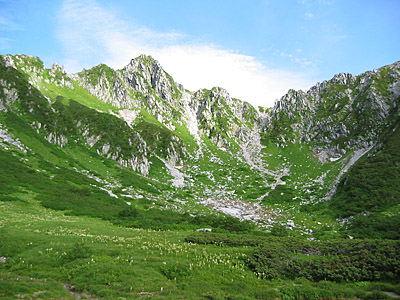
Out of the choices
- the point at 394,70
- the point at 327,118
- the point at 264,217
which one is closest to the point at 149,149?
the point at 264,217

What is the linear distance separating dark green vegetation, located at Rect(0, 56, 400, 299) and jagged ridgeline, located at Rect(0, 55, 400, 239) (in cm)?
64

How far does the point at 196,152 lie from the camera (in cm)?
13225

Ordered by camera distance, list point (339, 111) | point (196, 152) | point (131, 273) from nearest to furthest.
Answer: point (131, 273) < point (196, 152) < point (339, 111)

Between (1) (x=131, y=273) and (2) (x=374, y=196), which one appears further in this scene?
(2) (x=374, y=196)

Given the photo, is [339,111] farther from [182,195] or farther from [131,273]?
[131,273]

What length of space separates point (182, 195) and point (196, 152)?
5987 centimetres

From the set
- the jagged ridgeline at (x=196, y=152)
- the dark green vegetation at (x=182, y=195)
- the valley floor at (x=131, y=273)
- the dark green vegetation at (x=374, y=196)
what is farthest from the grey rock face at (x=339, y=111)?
the valley floor at (x=131, y=273)

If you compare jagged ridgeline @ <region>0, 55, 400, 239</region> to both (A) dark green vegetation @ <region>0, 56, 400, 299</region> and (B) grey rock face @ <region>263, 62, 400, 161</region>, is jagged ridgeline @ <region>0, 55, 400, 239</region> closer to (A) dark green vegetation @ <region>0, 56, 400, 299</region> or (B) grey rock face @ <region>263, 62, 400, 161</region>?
(A) dark green vegetation @ <region>0, 56, 400, 299</region>

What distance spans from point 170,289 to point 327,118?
160776 millimetres

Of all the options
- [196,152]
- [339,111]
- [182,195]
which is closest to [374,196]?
[182,195]

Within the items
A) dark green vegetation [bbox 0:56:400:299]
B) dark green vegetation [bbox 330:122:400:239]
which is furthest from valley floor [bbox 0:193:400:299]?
dark green vegetation [bbox 330:122:400:239]

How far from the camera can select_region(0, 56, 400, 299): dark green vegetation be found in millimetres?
16297

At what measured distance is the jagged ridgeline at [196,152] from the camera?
47.0 metres

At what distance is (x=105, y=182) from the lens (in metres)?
66.5
